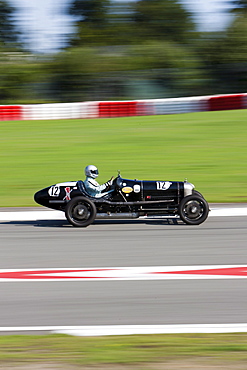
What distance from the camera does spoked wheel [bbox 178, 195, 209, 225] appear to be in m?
9.45

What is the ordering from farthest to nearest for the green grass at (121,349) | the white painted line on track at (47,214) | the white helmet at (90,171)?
the white painted line on track at (47,214) < the white helmet at (90,171) < the green grass at (121,349)

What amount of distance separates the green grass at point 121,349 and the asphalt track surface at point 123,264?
1.65 feet

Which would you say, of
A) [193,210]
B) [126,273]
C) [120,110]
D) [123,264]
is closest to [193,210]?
[193,210]

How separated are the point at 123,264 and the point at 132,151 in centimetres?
1022

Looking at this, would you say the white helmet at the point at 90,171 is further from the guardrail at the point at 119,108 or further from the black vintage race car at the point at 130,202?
the guardrail at the point at 119,108

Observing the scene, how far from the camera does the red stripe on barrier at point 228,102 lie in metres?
22.9

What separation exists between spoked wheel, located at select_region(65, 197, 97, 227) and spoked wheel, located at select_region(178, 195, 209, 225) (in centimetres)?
148

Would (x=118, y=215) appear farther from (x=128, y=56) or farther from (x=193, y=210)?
(x=128, y=56)

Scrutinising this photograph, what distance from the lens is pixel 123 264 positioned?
7.42 metres

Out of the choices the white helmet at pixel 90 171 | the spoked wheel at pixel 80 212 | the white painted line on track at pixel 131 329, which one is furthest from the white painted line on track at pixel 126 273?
the white helmet at pixel 90 171

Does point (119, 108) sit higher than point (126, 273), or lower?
higher

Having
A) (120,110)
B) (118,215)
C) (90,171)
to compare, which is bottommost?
(118,215)

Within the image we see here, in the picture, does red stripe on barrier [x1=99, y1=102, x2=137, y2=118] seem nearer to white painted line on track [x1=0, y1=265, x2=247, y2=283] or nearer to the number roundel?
the number roundel

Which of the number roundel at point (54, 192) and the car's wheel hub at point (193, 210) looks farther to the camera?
the number roundel at point (54, 192)
